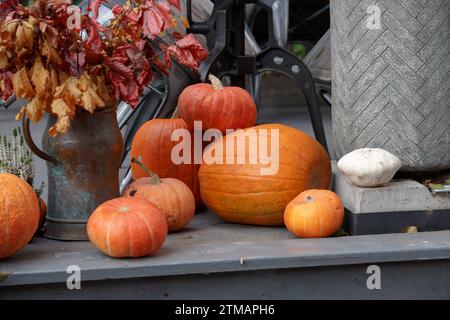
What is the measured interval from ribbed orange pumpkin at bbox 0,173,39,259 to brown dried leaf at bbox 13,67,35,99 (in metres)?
0.26

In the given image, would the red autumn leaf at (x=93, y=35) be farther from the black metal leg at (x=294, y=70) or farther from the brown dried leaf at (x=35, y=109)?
the black metal leg at (x=294, y=70)

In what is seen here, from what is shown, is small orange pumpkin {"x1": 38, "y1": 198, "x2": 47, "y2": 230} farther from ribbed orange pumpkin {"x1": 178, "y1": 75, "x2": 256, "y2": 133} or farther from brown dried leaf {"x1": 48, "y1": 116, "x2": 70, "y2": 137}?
ribbed orange pumpkin {"x1": 178, "y1": 75, "x2": 256, "y2": 133}

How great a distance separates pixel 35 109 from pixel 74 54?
22 centimetres

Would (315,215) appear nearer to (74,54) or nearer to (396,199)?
(396,199)

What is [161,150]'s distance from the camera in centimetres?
324

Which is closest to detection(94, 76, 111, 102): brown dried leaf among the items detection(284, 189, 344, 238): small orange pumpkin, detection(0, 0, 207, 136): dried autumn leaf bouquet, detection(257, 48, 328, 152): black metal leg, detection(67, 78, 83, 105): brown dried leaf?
detection(0, 0, 207, 136): dried autumn leaf bouquet

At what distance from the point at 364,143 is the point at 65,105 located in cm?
108

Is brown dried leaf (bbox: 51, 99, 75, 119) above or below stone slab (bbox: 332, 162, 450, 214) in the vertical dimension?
above

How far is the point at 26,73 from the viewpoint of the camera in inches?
103

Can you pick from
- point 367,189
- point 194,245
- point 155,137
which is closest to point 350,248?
point 367,189

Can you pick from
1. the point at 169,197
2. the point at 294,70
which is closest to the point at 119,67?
the point at 169,197

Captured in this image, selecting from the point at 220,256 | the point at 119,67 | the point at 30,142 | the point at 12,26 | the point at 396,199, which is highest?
the point at 12,26

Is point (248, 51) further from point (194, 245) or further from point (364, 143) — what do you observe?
point (194, 245)

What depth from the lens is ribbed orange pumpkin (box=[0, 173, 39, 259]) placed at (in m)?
2.47
